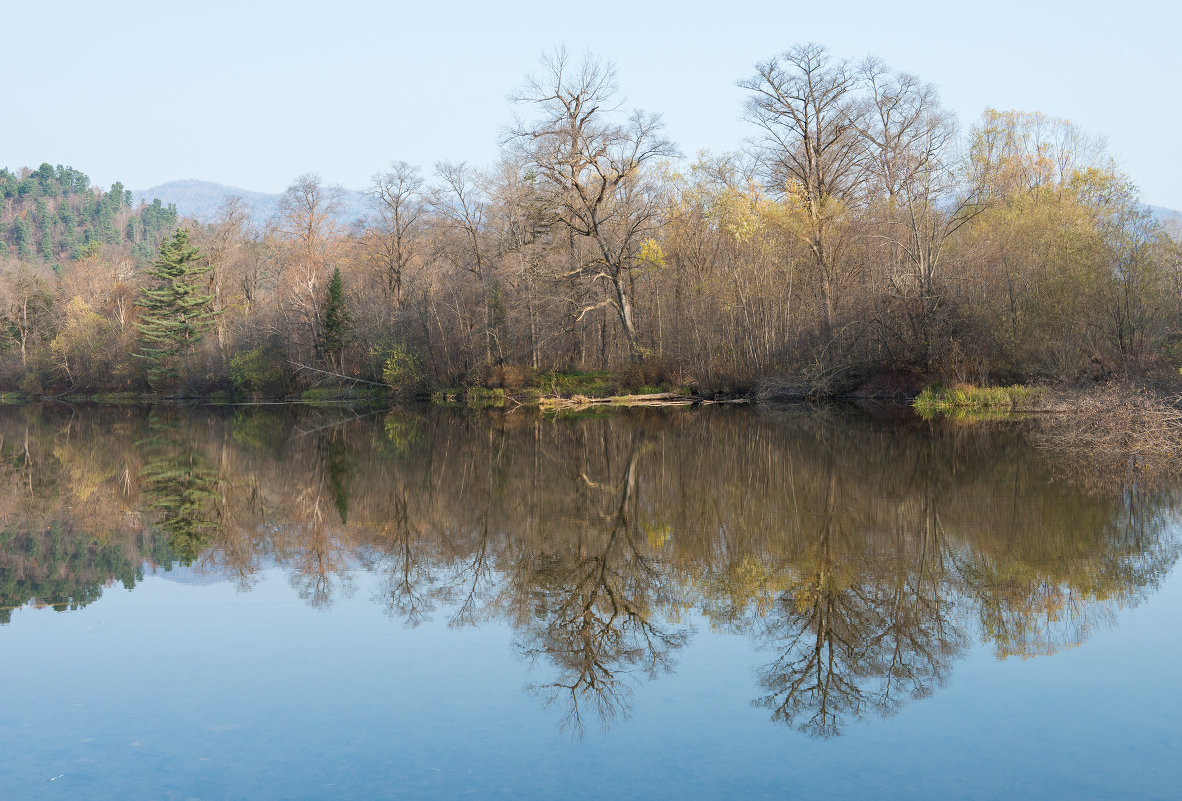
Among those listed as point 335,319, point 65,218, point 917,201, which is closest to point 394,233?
point 335,319

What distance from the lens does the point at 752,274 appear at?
33.1m

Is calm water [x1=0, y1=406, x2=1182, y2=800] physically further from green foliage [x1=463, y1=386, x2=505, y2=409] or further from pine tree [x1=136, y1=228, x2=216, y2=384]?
pine tree [x1=136, y1=228, x2=216, y2=384]

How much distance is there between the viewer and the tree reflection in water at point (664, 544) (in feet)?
21.8

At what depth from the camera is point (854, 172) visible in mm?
35875

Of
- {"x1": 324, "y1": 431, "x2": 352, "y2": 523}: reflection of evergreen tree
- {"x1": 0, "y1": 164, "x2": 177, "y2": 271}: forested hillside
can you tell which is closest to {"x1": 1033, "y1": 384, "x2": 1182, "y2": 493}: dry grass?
{"x1": 324, "y1": 431, "x2": 352, "y2": 523}: reflection of evergreen tree

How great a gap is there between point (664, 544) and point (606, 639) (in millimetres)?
3072

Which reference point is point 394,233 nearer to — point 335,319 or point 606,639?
point 335,319

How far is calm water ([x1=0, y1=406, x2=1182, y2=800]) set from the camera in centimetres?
484

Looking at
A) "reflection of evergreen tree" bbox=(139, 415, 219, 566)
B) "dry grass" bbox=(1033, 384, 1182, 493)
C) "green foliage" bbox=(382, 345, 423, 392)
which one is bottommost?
"reflection of evergreen tree" bbox=(139, 415, 219, 566)

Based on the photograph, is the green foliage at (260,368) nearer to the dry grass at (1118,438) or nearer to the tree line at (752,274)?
the tree line at (752,274)

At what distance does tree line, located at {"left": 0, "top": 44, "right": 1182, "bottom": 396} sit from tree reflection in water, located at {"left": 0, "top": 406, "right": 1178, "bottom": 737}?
32.1 feet

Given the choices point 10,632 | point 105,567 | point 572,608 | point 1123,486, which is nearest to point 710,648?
Answer: point 572,608

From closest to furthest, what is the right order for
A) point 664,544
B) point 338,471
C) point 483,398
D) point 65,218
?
point 664,544, point 338,471, point 483,398, point 65,218

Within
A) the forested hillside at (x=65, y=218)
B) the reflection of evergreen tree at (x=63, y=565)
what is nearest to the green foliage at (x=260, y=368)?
the reflection of evergreen tree at (x=63, y=565)
